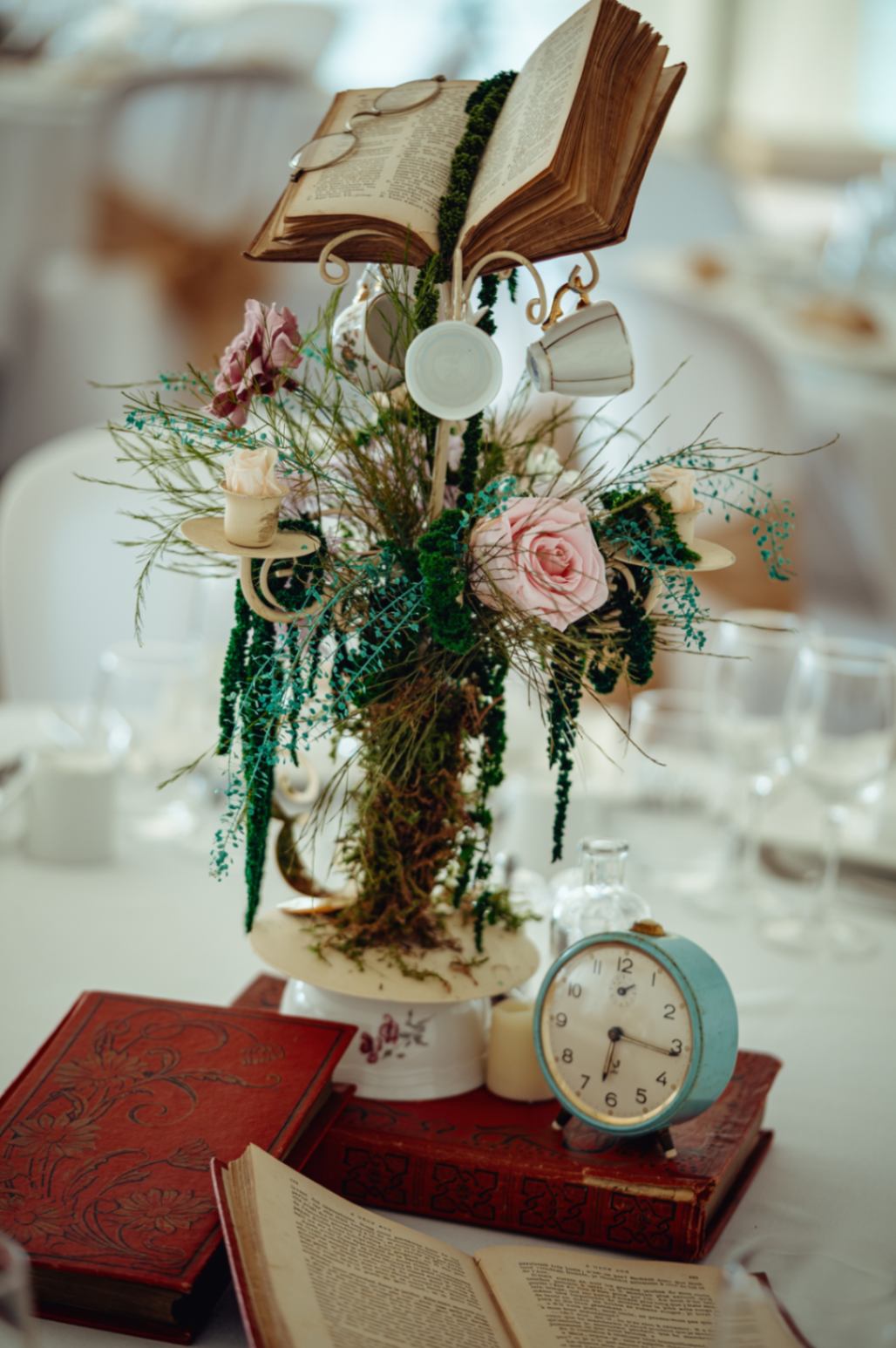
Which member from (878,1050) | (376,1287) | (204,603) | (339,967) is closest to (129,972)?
(339,967)

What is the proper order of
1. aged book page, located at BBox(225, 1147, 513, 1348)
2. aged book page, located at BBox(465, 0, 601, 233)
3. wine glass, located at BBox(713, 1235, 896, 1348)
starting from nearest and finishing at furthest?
wine glass, located at BBox(713, 1235, 896, 1348) → aged book page, located at BBox(225, 1147, 513, 1348) → aged book page, located at BBox(465, 0, 601, 233)

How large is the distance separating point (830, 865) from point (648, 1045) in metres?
0.59

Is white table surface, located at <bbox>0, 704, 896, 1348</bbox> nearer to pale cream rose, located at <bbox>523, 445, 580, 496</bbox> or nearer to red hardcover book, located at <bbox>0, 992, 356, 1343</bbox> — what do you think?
red hardcover book, located at <bbox>0, 992, 356, 1343</bbox>

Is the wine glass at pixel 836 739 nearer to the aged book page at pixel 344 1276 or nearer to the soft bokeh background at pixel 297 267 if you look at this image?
the soft bokeh background at pixel 297 267

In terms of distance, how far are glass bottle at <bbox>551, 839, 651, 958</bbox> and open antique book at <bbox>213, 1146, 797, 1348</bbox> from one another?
0.71 ft

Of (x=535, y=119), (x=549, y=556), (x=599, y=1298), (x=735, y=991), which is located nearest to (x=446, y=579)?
(x=549, y=556)

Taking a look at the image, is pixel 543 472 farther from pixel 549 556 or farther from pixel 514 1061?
Result: pixel 514 1061

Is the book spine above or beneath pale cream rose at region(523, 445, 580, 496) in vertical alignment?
beneath

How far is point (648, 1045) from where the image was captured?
2.61ft

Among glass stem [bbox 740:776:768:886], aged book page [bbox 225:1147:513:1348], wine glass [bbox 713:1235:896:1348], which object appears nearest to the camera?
wine glass [bbox 713:1235:896:1348]

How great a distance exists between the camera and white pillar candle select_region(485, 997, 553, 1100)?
87 centimetres

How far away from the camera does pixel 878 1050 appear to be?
1.09 metres

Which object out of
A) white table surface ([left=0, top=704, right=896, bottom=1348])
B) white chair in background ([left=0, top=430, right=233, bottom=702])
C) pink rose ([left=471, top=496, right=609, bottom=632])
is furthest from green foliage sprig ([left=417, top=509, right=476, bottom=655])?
white chair in background ([left=0, top=430, right=233, bottom=702])

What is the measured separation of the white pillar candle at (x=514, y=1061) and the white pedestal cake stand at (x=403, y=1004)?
0.02 meters
